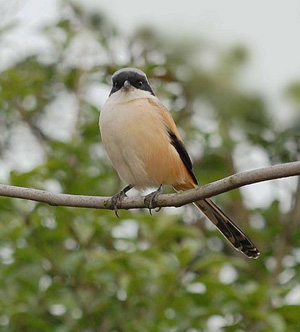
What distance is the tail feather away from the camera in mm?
4551

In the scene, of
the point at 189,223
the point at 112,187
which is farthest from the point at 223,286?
the point at 189,223

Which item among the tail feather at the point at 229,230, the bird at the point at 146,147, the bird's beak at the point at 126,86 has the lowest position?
the tail feather at the point at 229,230

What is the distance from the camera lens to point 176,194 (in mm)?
3604

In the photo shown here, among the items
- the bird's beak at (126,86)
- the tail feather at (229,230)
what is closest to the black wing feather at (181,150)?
the tail feather at (229,230)

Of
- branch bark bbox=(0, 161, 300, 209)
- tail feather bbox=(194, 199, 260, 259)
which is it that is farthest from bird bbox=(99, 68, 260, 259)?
branch bark bbox=(0, 161, 300, 209)

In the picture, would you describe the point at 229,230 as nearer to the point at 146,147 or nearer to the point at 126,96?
the point at 146,147

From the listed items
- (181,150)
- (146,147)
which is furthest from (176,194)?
(181,150)

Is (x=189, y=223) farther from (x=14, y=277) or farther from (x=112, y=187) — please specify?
(x=14, y=277)

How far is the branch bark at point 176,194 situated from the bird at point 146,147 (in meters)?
0.56

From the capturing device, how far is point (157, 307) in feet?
18.2

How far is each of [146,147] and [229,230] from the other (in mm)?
625

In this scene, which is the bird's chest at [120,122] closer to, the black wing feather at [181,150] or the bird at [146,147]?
the bird at [146,147]

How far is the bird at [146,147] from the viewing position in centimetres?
457

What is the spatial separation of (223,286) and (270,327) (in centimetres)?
41
